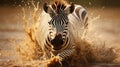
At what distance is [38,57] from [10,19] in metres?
10.7

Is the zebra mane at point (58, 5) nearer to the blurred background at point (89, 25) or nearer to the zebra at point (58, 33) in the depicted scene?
the zebra at point (58, 33)

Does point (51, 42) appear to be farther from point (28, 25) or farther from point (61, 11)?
point (28, 25)

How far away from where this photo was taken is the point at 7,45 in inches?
466

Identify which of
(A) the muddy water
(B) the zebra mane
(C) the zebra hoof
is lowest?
(C) the zebra hoof

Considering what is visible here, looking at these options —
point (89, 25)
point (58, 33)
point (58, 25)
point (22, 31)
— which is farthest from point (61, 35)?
point (22, 31)

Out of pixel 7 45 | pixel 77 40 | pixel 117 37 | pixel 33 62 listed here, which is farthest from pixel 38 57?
pixel 117 37

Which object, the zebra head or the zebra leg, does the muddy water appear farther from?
the zebra head

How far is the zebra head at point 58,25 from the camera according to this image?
7.99 metres

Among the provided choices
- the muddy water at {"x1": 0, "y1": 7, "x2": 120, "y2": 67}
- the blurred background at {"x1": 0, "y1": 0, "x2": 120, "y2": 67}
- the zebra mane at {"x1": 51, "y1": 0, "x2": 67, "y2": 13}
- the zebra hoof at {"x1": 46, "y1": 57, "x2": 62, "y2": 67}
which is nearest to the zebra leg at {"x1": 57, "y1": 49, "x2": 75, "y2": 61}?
the zebra hoof at {"x1": 46, "y1": 57, "x2": 62, "y2": 67}

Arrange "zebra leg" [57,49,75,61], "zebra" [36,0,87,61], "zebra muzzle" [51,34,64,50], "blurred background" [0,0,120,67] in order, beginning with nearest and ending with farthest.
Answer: "zebra muzzle" [51,34,64,50] → "zebra" [36,0,87,61] → "zebra leg" [57,49,75,61] → "blurred background" [0,0,120,67]

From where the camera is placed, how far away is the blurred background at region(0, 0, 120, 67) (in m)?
11.0

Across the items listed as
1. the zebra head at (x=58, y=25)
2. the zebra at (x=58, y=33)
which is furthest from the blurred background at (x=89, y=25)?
the zebra head at (x=58, y=25)

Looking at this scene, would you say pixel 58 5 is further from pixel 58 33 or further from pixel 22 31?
pixel 22 31

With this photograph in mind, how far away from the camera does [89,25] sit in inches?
458
